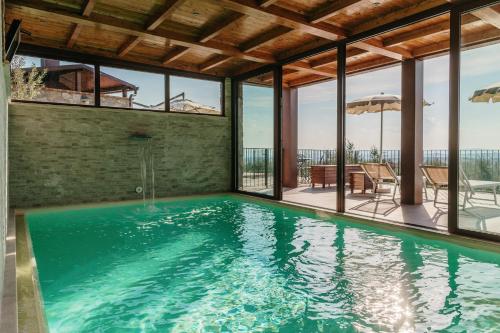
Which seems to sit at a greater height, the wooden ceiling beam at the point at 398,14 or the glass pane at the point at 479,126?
the wooden ceiling beam at the point at 398,14

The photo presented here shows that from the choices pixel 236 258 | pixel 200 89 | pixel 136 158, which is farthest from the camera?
pixel 200 89

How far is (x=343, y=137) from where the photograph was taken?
576cm

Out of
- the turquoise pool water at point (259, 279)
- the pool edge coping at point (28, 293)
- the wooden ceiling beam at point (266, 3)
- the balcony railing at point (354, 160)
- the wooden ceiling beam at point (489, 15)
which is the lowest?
the turquoise pool water at point (259, 279)

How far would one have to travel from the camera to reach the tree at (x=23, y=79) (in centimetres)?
631

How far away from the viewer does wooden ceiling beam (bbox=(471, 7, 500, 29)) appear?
3885 mm

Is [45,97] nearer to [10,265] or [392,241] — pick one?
[10,265]

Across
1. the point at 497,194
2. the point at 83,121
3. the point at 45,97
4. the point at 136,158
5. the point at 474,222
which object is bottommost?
the point at 474,222

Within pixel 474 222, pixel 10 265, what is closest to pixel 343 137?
pixel 474 222

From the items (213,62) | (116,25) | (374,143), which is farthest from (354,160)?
(116,25)

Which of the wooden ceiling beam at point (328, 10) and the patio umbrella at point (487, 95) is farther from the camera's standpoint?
the wooden ceiling beam at point (328, 10)

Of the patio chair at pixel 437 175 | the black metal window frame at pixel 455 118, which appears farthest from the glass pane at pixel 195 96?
the black metal window frame at pixel 455 118

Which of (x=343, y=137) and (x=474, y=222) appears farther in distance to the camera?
(x=343, y=137)

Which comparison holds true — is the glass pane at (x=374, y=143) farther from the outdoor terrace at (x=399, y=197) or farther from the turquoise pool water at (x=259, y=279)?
the turquoise pool water at (x=259, y=279)

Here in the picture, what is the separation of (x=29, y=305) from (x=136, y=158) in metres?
5.64
